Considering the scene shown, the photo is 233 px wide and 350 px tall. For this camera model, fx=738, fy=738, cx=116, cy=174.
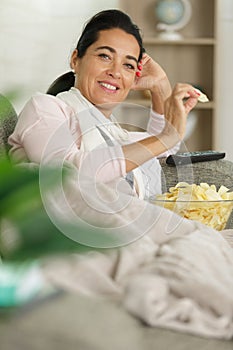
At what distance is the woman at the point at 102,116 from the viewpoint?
1.66m

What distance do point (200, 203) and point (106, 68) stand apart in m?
0.47

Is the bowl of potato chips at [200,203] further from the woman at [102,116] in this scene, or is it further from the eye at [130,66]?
the eye at [130,66]

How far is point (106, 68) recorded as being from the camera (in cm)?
198

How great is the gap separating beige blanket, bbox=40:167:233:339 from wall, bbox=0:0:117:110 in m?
2.31

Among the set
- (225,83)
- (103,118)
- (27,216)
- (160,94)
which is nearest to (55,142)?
(103,118)

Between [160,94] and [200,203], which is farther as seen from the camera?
[160,94]

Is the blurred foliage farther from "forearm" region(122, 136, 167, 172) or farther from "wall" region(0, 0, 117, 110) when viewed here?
"wall" region(0, 0, 117, 110)

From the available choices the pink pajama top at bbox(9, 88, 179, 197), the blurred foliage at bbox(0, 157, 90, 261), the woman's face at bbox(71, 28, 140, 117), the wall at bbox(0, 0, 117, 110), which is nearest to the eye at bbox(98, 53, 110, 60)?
the woman's face at bbox(71, 28, 140, 117)

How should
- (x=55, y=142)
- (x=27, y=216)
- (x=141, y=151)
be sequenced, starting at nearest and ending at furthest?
(x=27, y=216) → (x=55, y=142) → (x=141, y=151)

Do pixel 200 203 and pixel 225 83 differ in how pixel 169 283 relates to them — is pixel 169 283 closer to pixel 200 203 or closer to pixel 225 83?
pixel 200 203

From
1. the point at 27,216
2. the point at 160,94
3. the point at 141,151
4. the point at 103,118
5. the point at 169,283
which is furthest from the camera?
the point at 160,94

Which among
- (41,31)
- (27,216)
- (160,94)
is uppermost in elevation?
(27,216)

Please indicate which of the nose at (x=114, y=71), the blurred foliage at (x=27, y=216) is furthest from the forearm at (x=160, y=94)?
the blurred foliage at (x=27, y=216)

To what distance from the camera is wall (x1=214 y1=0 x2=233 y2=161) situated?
14.4ft
